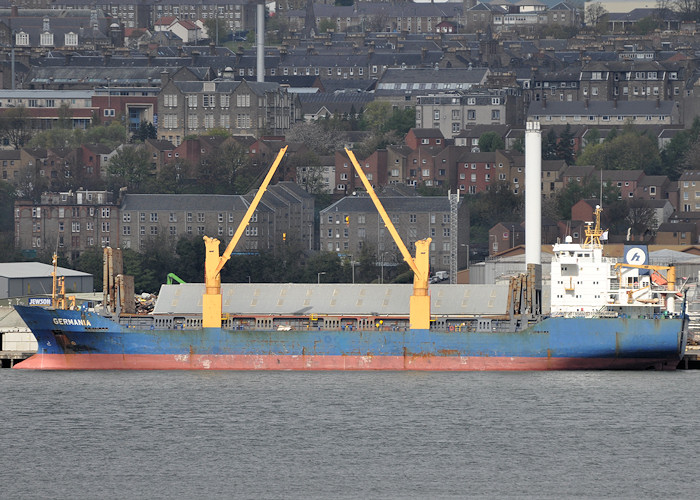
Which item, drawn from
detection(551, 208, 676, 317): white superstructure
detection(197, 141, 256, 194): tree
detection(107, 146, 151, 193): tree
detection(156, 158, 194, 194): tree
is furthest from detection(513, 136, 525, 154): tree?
detection(551, 208, 676, 317): white superstructure

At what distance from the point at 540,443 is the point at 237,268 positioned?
5963cm

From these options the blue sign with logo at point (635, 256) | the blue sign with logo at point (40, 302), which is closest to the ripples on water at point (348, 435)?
the blue sign with logo at point (40, 302)

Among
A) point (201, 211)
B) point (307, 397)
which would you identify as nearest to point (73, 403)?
point (307, 397)

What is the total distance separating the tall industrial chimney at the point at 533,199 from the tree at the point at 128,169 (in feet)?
168

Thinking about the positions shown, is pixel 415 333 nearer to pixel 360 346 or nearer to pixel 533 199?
pixel 360 346

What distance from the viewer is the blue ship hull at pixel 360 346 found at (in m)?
71.6

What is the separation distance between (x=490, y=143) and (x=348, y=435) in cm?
10190

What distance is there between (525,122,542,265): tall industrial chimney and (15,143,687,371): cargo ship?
18.6 m

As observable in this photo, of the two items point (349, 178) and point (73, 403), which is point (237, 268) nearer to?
point (349, 178)

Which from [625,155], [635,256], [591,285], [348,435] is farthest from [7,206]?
[348,435]

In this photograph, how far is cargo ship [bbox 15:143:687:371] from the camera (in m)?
71.9

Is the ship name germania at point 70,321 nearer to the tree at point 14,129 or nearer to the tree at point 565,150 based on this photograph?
the tree at point 565,150

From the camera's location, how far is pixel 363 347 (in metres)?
73.1

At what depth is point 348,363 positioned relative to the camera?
73250 mm
